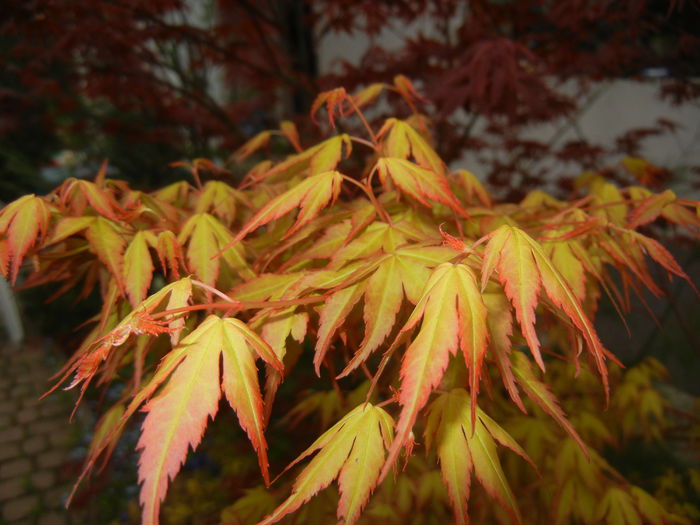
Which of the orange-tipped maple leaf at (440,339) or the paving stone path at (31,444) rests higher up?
the orange-tipped maple leaf at (440,339)

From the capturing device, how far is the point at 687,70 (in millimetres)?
1280

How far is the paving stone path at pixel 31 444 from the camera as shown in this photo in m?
1.15

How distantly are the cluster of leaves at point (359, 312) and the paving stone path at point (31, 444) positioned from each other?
2.33 ft

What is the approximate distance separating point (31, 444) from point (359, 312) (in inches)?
48.4


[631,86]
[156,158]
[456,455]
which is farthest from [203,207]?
[631,86]

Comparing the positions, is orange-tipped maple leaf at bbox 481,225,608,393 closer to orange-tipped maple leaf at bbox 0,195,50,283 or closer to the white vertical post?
orange-tipped maple leaf at bbox 0,195,50,283

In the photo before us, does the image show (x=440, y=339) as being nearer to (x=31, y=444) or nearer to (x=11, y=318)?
(x=31, y=444)

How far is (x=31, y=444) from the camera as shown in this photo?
50.0 inches

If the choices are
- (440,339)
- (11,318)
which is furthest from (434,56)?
(11,318)

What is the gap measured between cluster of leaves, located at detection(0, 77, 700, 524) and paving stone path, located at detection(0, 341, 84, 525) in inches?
27.9

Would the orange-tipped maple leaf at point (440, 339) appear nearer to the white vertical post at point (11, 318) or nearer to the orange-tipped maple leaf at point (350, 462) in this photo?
the orange-tipped maple leaf at point (350, 462)

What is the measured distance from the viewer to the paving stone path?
1150mm

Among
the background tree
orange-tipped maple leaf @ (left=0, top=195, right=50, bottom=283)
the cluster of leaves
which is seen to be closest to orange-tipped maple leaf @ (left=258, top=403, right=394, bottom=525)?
the cluster of leaves

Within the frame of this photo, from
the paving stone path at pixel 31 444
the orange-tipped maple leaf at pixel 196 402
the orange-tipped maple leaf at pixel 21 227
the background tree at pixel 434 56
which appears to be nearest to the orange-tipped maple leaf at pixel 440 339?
the orange-tipped maple leaf at pixel 196 402
